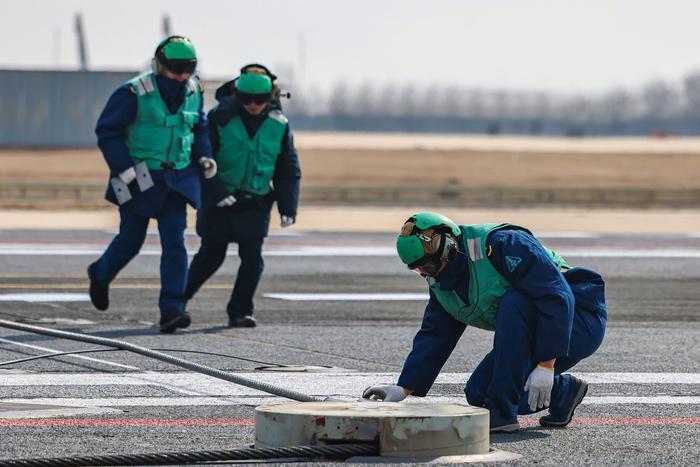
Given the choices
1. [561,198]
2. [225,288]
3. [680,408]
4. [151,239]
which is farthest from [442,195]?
[680,408]

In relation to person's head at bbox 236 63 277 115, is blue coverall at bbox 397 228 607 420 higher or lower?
lower

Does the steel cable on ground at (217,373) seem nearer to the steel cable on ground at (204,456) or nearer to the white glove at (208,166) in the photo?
the steel cable on ground at (204,456)

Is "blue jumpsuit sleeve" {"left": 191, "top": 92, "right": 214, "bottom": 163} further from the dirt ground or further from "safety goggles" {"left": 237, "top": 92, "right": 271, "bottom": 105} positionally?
the dirt ground

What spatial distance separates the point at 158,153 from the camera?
10.3 metres

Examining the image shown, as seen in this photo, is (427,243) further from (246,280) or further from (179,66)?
(246,280)

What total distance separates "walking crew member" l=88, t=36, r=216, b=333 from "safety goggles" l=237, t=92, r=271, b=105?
28 cm

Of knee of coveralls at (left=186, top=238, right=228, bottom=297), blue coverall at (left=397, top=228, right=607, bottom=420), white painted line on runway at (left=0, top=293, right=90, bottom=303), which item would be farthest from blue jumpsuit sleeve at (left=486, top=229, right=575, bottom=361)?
white painted line on runway at (left=0, top=293, right=90, bottom=303)

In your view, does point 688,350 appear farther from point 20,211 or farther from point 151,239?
point 20,211

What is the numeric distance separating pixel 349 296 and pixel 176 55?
358 cm

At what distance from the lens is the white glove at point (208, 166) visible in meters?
10.3

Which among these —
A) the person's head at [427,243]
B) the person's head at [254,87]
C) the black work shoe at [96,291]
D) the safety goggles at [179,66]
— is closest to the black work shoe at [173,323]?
the black work shoe at [96,291]

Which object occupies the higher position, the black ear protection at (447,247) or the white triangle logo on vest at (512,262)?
the black ear protection at (447,247)

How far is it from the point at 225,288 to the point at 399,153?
44152mm

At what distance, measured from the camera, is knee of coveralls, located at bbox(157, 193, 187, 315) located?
10336mm
